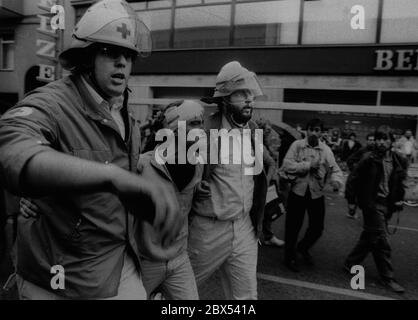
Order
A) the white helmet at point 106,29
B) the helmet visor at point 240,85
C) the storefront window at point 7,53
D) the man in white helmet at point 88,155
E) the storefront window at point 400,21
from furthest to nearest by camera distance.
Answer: the storefront window at point 7,53 < the storefront window at point 400,21 < the helmet visor at point 240,85 < the white helmet at point 106,29 < the man in white helmet at point 88,155

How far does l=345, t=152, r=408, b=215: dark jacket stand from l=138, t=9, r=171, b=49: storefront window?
1248 cm

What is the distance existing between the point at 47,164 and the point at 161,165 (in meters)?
1.56

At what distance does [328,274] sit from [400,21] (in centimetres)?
1002

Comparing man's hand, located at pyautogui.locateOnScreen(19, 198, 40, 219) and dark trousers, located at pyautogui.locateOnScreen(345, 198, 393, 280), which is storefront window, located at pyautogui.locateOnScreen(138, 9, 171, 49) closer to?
dark trousers, located at pyautogui.locateOnScreen(345, 198, 393, 280)

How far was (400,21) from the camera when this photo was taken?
38.5 ft

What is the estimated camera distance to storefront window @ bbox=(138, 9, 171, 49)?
1544 cm

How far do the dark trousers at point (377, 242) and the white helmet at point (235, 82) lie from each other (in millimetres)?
2106

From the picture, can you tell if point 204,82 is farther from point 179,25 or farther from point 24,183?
point 24,183

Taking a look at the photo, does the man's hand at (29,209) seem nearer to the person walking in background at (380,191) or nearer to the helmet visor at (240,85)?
the helmet visor at (240,85)

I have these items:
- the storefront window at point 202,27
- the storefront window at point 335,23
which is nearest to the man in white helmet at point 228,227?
the storefront window at point 335,23

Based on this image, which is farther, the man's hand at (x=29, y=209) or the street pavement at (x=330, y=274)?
the street pavement at (x=330, y=274)

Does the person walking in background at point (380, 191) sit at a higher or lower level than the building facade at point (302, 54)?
lower

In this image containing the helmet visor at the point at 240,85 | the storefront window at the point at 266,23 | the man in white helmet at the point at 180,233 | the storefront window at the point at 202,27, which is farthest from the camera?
the storefront window at the point at 202,27

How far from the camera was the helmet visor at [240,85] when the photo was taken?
306cm
